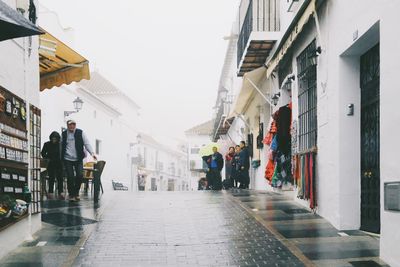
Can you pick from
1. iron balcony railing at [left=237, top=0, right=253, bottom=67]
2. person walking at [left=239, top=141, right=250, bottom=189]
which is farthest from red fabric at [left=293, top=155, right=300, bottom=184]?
person walking at [left=239, top=141, right=250, bottom=189]

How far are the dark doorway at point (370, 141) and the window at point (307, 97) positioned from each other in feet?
5.96

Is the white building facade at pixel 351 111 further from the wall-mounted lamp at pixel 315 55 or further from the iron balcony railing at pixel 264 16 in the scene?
the iron balcony railing at pixel 264 16

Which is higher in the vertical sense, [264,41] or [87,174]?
[264,41]

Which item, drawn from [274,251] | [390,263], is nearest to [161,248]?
[274,251]

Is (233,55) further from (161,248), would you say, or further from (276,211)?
(161,248)

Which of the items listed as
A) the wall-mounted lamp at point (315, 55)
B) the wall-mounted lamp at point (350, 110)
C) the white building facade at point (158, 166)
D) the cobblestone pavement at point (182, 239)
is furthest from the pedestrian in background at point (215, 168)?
the white building facade at point (158, 166)

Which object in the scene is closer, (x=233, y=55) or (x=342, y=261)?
(x=342, y=261)

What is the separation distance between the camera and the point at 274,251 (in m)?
6.84

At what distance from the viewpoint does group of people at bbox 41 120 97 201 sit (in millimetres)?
11789

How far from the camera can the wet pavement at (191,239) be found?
21.0 feet

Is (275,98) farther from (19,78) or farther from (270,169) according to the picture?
(19,78)

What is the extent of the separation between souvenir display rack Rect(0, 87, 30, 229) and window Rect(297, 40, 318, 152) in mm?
5355

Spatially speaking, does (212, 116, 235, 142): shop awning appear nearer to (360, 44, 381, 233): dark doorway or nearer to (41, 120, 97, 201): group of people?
(41, 120, 97, 201): group of people

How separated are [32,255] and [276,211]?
5136 mm
